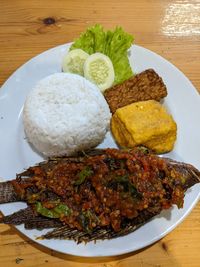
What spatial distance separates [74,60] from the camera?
107 inches

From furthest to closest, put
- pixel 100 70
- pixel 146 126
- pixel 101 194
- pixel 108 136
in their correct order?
pixel 100 70 < pixel 108 136 < pixel 146 126 < pixel 101 194

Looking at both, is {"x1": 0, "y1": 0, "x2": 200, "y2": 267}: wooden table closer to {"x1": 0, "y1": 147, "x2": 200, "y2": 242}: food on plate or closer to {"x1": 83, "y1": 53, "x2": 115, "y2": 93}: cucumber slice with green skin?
{"x1": 83, "y1": 53, "x2": 115, "y2": 93}: cucumber slice with green skin

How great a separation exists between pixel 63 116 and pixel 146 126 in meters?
0.56

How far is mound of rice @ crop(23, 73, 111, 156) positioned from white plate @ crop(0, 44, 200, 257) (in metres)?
0.14

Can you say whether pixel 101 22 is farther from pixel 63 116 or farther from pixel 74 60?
pixel 63 116

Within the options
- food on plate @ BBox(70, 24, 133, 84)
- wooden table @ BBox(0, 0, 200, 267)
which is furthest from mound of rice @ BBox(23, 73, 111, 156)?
wooden table @ BBox(0, 0, 200, 267)

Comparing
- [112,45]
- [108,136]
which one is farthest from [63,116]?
[112,45]

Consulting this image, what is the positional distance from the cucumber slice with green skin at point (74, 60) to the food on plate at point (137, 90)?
0.32 m

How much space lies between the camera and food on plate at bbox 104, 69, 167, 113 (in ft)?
8.51

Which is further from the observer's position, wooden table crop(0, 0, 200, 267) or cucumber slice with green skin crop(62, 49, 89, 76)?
wooden table crop(0, 0, 200, 267)

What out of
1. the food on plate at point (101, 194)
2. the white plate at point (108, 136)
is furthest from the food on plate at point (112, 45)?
the food on plate at point (101, 194)

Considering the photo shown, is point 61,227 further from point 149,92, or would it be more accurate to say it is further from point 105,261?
point 149,92

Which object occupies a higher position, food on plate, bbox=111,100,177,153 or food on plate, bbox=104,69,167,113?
food on plate, bbox=104,69,167,113

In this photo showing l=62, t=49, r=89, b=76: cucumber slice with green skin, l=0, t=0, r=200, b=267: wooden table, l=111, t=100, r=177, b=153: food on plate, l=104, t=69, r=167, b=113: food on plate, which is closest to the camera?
l=111, t=100, r=177, b=153: food on plate
